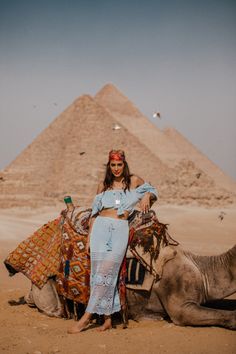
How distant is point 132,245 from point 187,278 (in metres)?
0.51

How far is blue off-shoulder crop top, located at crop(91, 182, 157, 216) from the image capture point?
14.0 ft

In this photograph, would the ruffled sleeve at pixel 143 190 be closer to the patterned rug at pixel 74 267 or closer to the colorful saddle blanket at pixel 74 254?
the colorful saddle blanket at pixel 74 254

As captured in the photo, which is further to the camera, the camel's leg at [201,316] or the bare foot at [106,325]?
the bare foot at [106,325]

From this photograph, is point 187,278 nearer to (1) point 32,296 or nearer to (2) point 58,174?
(1) point 32,296

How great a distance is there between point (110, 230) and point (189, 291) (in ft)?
2.56

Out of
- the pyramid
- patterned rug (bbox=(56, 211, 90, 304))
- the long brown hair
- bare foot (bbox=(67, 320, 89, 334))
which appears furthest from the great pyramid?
bare foot (bbox=(67, 320, 89, 334))

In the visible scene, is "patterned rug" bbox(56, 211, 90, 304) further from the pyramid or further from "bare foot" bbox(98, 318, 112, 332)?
the pyramid

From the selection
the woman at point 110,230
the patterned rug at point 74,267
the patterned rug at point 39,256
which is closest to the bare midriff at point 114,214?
the woman at point 110,230

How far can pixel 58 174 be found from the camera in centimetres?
6197

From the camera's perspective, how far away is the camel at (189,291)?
13.1 ft

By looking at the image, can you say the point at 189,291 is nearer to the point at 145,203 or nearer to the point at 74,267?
the point at 145,203

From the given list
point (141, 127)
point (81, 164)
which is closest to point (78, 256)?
point (81, 164)

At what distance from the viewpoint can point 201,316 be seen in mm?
3969

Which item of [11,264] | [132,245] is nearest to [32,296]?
[11,264]
